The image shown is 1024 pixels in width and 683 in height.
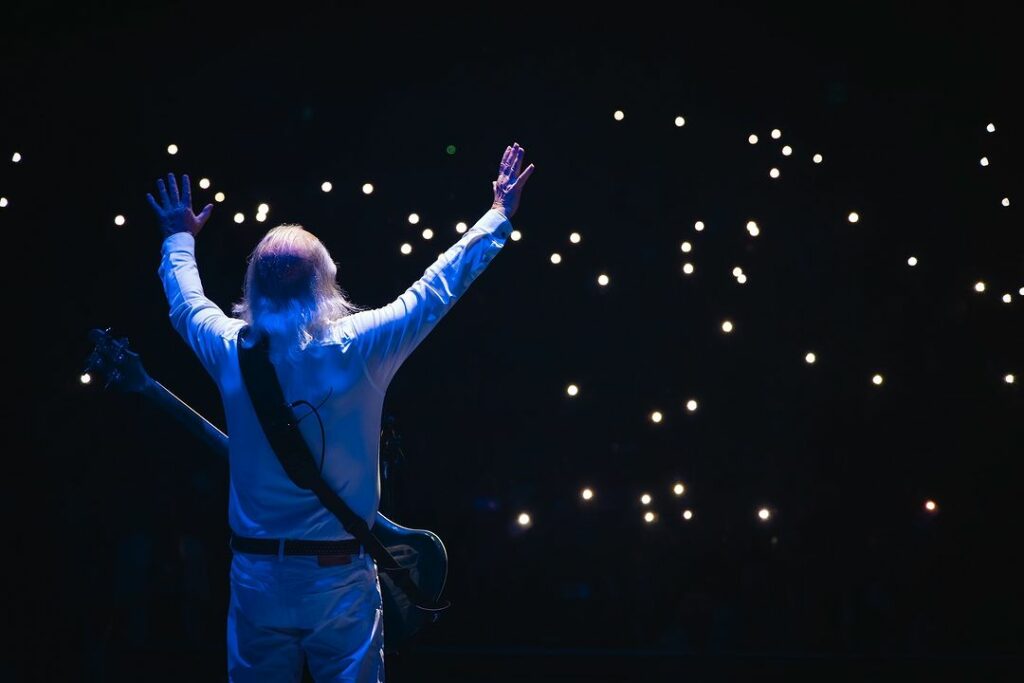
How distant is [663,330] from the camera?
359cm

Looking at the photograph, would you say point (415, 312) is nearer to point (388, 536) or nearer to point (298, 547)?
point (298, 547)

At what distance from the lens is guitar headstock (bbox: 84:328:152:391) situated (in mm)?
2375

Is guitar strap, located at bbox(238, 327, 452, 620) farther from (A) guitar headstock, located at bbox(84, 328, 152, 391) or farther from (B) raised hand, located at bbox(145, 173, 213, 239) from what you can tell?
(A) guitar headstock, located at bbox(84, 328, 152, 391)

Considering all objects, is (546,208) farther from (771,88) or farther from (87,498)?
(87,498)

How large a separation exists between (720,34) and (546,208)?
3.63 feet

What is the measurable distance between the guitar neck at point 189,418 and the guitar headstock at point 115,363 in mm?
55

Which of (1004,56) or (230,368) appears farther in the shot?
(1004,56)

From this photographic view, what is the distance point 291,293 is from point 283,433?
276 mm

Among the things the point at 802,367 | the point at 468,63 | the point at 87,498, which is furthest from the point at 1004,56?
the point at 87,498

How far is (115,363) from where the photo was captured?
2387mm

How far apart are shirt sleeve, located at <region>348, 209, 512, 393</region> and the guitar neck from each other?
40.0 inches

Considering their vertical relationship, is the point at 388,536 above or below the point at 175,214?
below

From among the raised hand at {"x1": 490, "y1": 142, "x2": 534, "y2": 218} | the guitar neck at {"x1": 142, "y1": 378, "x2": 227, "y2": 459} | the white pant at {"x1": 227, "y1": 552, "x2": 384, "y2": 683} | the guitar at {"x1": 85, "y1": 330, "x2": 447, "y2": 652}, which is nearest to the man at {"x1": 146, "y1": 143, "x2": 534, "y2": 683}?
the white pant at {"x1": 227, "y1": 552, "x2": 384, "y2": 683}

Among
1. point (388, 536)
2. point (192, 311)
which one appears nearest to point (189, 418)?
point (388, 536)
